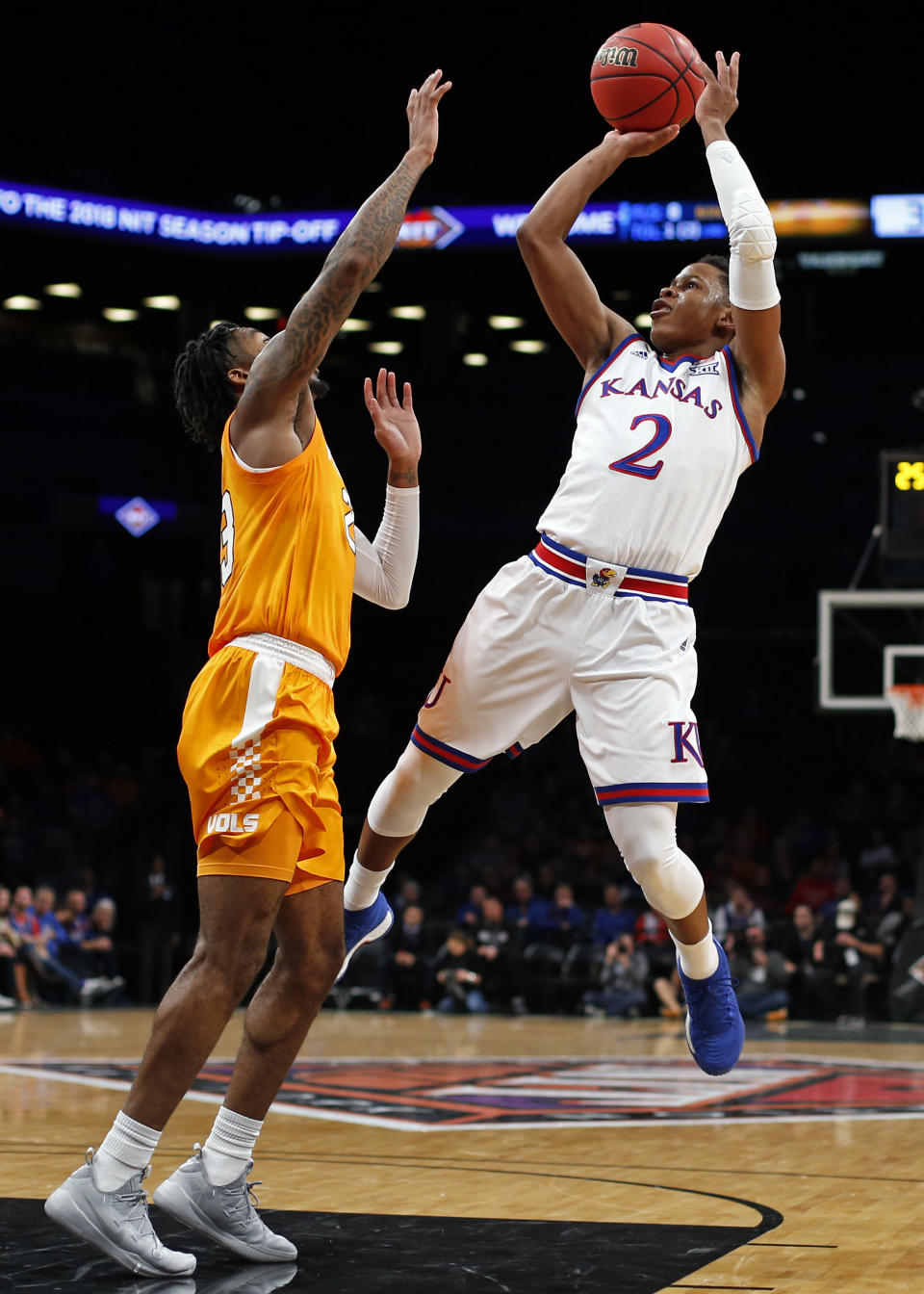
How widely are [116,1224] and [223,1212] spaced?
0.35 metres

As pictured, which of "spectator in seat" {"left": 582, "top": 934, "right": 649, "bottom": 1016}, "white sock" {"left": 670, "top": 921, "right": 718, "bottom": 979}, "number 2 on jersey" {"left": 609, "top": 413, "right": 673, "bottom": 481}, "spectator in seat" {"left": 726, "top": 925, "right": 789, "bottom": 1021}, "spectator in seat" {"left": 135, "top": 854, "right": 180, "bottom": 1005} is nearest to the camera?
"number 2 on jersey" {"left": 609, "top": 413, "right": 673, "bottom": 481}

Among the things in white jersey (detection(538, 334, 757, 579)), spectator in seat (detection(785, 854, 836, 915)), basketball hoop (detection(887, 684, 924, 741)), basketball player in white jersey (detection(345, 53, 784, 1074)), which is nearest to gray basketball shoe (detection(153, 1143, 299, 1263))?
basketball player in white jersey (detection(345, 53, 784, 1074))

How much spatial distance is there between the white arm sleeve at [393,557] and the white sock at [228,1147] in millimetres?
1663

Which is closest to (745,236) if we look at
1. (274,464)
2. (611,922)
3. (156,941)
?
(274,464)

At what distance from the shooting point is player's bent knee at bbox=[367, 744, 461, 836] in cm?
513

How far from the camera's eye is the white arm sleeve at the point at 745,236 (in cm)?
481

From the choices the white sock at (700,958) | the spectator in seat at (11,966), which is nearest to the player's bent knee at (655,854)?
the white sock at (700,958)

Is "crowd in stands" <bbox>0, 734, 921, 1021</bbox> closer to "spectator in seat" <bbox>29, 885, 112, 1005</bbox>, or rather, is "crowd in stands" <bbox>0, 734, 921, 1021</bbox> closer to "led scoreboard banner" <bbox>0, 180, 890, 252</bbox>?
"spectator in seat" <bbox>29, 885, 112, 1005</bbox>

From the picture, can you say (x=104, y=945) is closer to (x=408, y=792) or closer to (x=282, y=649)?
(x=408, y=792)

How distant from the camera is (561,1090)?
8727 millimetres

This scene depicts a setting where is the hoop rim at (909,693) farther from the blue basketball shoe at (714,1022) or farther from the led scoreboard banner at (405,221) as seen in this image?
the blue basketball shoe at (714,1022)

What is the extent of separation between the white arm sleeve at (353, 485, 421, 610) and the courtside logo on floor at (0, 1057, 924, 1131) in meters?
2.88

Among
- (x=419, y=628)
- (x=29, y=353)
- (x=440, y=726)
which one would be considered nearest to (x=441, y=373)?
(x=419, y=628)

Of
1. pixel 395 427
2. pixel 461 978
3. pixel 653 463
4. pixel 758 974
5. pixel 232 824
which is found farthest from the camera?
pixel 461 978
